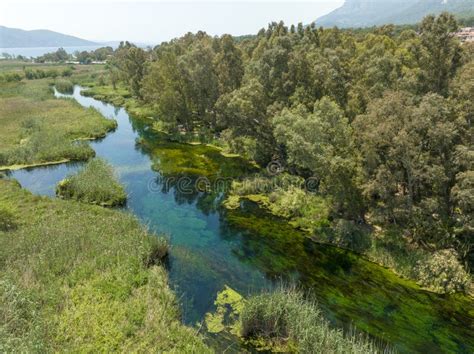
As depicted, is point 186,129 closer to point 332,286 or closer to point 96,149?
point 96,149

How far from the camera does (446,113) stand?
88.1ft

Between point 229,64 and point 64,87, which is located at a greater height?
point 229,64

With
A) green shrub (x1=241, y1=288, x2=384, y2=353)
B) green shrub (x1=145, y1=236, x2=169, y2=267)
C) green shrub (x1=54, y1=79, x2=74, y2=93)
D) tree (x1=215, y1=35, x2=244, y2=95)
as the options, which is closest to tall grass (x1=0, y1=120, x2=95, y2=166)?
tree (x1=215, y1=35, x2=244, y2=95)

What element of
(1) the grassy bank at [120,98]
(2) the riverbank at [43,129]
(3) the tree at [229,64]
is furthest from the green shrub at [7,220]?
(1) the grassy bank at [120,98]

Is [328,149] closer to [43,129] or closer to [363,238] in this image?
[363,238]

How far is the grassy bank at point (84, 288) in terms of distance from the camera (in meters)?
16.8

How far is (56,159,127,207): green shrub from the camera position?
119ft

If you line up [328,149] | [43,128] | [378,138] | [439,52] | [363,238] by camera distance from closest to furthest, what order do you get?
[378,138] < [363,238] < [328,149] < [439,52] < [43,128]

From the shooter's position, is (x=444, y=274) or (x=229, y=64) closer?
(x=444, y=274)

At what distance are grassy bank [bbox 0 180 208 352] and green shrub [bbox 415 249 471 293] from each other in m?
17.4

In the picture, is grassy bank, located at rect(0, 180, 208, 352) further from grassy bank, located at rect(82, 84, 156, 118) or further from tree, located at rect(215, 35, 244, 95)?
grassy bank, located at rect(82, 84, 156, 118)

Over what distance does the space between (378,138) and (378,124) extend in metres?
1.47

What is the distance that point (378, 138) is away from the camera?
27219 millimetres

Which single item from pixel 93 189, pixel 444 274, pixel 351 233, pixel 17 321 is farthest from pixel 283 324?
pixel 93 189
